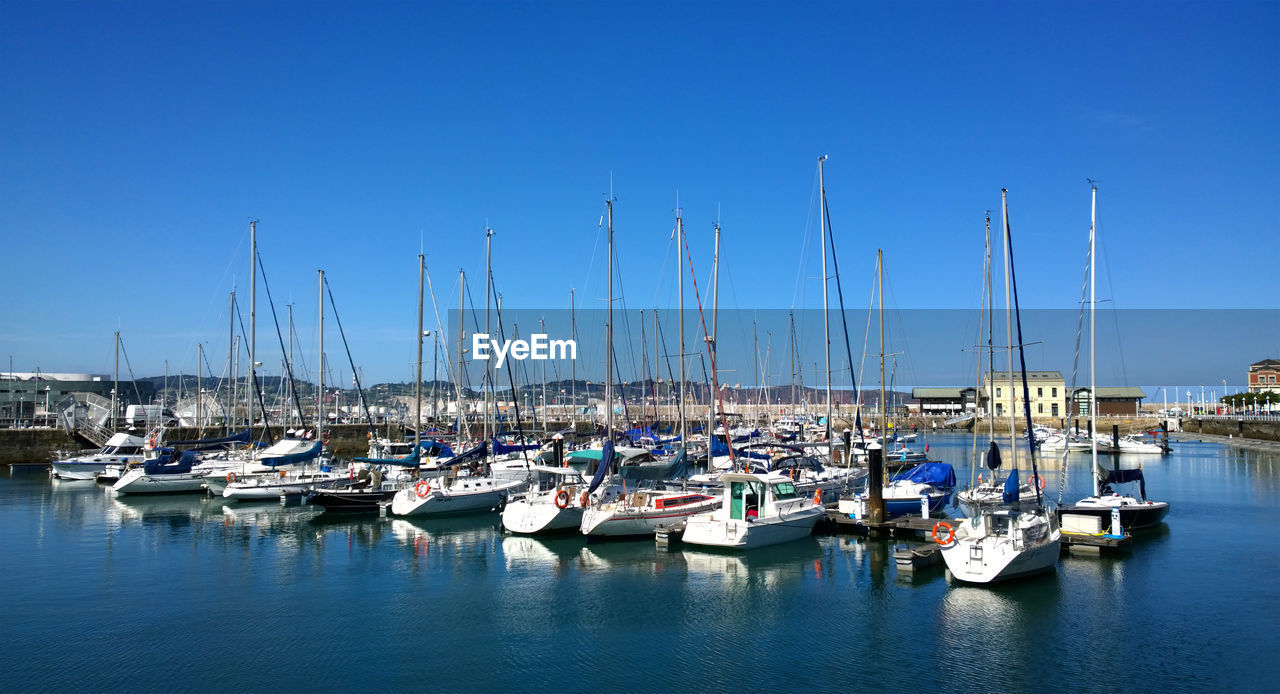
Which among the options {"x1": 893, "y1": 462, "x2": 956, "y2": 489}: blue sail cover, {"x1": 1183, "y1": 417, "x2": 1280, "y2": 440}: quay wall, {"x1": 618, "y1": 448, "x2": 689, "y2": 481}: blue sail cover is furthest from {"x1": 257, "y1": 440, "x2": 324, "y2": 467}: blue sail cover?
{"x1": 1183, "y1": 417, "x2": 1280, "y2": 440}: quay wall

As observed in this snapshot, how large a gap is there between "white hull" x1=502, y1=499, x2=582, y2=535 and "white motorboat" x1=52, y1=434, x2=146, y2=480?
35.8 m

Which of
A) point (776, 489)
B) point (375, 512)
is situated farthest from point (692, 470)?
point (776, 489)

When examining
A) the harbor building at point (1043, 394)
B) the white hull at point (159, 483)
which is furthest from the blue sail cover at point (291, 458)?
the harbor building at point (1043, 394)

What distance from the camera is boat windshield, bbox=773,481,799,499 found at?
3122 cm

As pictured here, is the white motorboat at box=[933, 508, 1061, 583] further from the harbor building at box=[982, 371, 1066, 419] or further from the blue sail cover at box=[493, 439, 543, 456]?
the harbor building at box=[982, 371, 1066, 419]

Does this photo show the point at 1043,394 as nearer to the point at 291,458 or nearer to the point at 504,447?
the point at 504,447

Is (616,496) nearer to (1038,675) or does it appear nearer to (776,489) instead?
(776,489)

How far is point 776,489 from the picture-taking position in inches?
1233

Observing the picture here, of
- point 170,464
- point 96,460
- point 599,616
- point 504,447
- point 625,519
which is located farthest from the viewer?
point 96,460

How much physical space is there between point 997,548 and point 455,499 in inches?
959

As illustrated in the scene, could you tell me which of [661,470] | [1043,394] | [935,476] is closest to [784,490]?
[935,476]

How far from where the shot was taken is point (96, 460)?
57.0 m

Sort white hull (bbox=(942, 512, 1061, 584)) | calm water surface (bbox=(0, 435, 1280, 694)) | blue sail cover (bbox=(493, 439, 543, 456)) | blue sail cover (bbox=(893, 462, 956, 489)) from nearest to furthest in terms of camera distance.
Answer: calm water surface (bbox=(0, 435, 1280, 694))
white hull (bbox=(942, 512, 1061, 584))
blue sail cover (bbox=(893, 462, 956, 489))
blue sail cover (bbox=(493, 439, 543, 456))

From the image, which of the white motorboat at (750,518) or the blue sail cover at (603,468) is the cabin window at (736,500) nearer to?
the white motorboat at (750,518)
